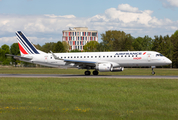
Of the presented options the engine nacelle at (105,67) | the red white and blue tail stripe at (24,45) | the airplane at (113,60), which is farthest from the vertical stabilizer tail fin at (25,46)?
the engine nacelle at (105,67)

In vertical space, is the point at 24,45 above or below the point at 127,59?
above

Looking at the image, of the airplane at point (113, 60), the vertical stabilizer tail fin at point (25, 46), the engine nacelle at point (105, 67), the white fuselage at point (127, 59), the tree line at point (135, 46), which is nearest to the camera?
the engine nacelle at point (105, 67)

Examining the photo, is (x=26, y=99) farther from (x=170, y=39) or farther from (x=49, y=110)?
(x=170, y=39)

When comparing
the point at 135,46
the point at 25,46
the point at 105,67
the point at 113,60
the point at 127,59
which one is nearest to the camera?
the point at 105,67

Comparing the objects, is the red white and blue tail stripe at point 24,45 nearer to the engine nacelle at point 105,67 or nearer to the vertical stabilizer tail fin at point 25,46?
the vertical stabilizer tail fin at point 25,46

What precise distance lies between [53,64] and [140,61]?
15.1 meters

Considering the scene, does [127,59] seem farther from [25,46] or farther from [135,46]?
[135,46]

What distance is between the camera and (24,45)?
4488cm

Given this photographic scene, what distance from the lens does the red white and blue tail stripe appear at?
4462 centimetres

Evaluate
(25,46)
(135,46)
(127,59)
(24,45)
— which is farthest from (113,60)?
(135,46)

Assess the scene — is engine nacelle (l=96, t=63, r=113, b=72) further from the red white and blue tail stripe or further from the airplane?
the red white and blue tail stripe

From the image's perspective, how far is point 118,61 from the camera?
1540 inches

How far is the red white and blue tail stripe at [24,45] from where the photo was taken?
4462 cm

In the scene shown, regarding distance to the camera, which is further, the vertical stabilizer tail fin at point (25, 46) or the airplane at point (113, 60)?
the vertical stabilizer tail fin at point (25, 46)
